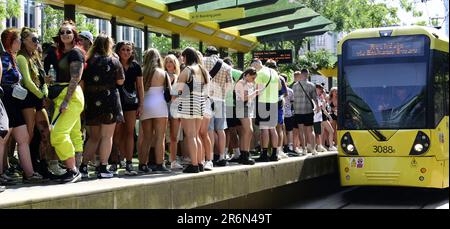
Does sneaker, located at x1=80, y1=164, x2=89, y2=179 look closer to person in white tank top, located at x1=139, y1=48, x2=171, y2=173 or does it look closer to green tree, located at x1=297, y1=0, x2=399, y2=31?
person in white tank top, located at x1=139, y1=48, x2=171, y2=173

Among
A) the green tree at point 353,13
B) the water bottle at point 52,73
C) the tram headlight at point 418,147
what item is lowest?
the tram headlight at point 418,147

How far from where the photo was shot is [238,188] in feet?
31.6

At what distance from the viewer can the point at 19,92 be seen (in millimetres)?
7453

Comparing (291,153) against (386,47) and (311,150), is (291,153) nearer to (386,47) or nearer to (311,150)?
(311,150)

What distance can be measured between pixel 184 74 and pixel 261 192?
120 inches

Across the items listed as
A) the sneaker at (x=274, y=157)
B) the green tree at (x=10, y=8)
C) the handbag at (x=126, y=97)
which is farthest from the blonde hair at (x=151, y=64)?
the green tree at (x=10, y=8)

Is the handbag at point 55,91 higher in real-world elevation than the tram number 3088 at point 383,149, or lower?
higher

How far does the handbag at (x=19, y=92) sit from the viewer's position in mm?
7430

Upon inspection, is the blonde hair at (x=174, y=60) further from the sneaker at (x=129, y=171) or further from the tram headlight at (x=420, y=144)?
the tram headlight at (x=420, y=144)

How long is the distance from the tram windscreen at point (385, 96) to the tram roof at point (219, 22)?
473 cm

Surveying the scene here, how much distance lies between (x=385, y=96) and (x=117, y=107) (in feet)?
18.0

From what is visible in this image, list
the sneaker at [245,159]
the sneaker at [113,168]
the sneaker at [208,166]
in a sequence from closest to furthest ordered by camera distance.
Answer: the sneaker at [113,168], the sneaker at [208,166], the sneaker at [245,159]

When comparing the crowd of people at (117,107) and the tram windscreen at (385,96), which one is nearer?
the crowd of people at (117,107)
